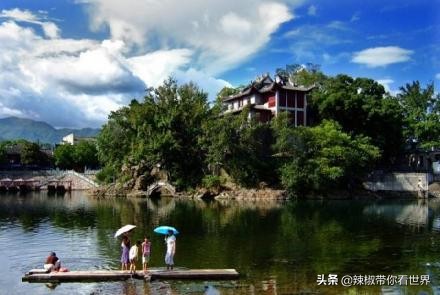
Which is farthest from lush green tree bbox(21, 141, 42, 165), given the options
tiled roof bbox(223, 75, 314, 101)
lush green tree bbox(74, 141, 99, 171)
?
tiled roof bbox(223, 75, 314, 101)

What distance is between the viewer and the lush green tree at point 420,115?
85.3 m

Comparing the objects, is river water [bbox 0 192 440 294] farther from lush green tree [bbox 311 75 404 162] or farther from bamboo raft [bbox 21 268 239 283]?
lush green tree [bbox 311 75 404 162]

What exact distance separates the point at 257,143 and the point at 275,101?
11.1 metres

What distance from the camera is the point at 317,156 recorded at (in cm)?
7319

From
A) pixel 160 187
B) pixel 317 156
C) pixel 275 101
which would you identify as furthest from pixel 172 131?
pixel 317 156

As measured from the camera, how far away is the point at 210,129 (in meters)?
72.8

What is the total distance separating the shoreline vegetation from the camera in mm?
72438

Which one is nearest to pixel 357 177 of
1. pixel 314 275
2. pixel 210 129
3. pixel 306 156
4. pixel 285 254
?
pixel 306 156

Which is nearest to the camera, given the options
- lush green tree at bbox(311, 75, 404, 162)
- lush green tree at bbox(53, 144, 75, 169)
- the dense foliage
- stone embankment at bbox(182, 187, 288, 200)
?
stone embankment at bbox(182, 187, 288, 200)

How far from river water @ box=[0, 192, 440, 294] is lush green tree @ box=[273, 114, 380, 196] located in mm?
12384

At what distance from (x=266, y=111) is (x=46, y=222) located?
45.9 metres

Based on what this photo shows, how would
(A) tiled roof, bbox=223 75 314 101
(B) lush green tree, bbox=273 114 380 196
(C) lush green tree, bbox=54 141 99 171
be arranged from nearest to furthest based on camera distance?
(B) lush green tree, bbox=273 114 380 196
(A) tiled roof, bbox=223 75 314 101
(C) lush green tree, bbox=54 141 99 171

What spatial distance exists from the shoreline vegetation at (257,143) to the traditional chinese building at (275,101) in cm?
247

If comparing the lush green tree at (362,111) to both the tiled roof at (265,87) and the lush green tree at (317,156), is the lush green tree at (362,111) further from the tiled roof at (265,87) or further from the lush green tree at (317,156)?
the lush green tree at (317,156)
